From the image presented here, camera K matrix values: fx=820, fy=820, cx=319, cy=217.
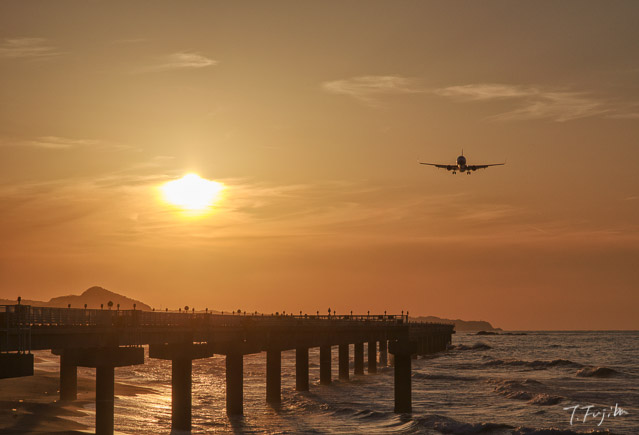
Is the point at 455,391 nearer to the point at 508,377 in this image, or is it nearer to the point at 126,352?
the point at 508,377

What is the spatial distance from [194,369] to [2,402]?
250 ft

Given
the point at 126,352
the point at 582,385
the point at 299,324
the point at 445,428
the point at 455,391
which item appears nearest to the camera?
the point at 126,352

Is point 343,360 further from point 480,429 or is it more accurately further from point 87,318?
point 87,318

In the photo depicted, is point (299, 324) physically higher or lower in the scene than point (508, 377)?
higher

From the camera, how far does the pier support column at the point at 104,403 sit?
48.6 metres

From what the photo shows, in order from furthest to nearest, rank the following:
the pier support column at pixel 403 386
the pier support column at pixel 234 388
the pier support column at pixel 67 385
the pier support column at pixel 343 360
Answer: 1. the pier support column at pixel 343 360
2. the pier support column at pixel 67 385
3. the pier support column at pixel 403 386
4. the pier support column at pixel 234 388

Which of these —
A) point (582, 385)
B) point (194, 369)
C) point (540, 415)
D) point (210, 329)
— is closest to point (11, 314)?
point (210, 329)

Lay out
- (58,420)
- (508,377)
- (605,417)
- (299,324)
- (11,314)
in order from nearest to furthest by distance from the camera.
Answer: (11,314), (58,420), (605,417), (299,324), (508,377)

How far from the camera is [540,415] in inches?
2972

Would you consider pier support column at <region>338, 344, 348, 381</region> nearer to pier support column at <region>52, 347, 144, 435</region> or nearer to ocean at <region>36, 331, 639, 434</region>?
ocean at <region>36, 331, 639, 434</region>

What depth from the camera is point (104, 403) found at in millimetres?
48812

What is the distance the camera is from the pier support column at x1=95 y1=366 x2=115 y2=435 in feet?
160

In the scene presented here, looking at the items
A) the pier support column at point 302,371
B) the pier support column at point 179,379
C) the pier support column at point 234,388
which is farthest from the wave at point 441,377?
the pier support column at point 179,379

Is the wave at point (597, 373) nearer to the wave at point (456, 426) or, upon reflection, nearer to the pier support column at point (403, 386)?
the pier support column at point (403, 386)
